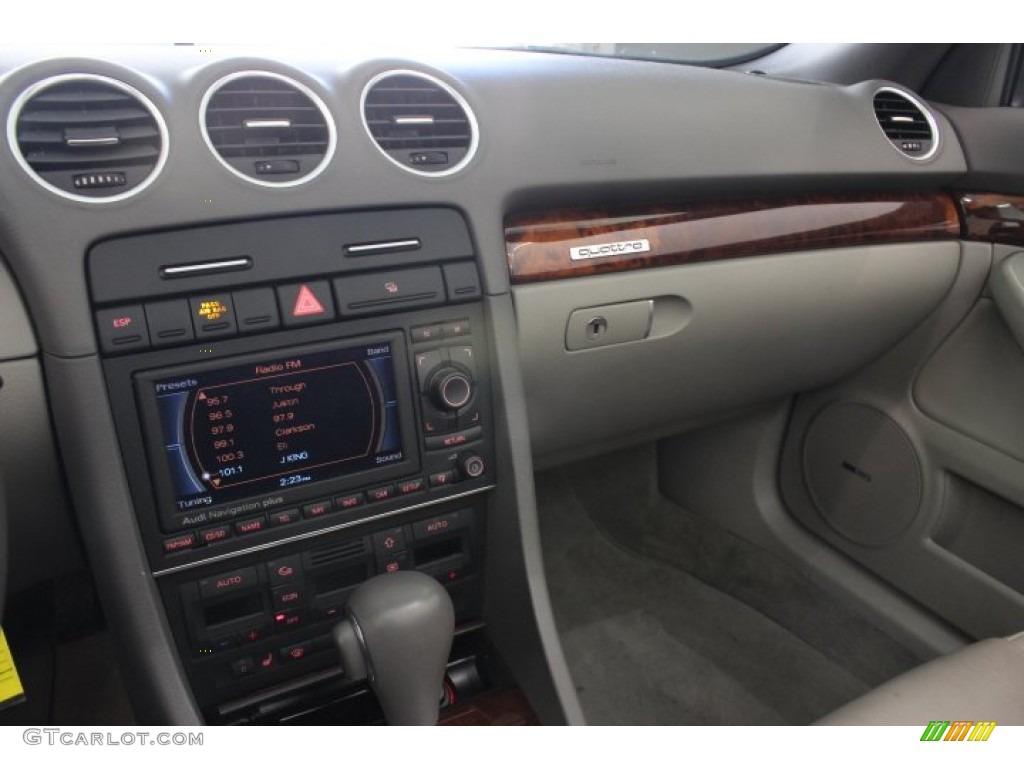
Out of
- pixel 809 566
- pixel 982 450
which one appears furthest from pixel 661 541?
pixel 982 450

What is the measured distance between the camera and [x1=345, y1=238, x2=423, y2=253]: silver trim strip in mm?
822

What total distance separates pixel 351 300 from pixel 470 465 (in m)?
0.26

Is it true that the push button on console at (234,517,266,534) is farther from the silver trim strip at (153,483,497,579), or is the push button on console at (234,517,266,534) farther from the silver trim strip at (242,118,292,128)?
the silver trim strip at (242,118,292,128)

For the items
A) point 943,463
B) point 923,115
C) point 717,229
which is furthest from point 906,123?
point 943,463

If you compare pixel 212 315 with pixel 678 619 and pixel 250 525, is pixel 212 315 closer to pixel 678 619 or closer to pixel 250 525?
pixel 250 525

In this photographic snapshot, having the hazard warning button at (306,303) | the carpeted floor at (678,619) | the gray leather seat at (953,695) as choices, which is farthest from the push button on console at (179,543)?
the carpeted floor at (678,619)

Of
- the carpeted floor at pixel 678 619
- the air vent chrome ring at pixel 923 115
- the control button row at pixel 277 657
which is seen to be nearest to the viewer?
the control button row at pixel 277 657

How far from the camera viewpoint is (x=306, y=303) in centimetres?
80

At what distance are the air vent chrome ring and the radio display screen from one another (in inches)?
35.5

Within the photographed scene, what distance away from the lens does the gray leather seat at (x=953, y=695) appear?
74 cm

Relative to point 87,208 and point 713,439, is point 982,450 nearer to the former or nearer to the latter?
point 713,439

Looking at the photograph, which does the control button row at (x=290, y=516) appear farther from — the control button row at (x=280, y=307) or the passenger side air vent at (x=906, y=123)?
the passenger side air vent at (x=906, y=123)

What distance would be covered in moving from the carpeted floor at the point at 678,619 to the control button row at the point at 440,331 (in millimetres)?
845

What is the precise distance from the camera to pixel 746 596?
160 centimetres
